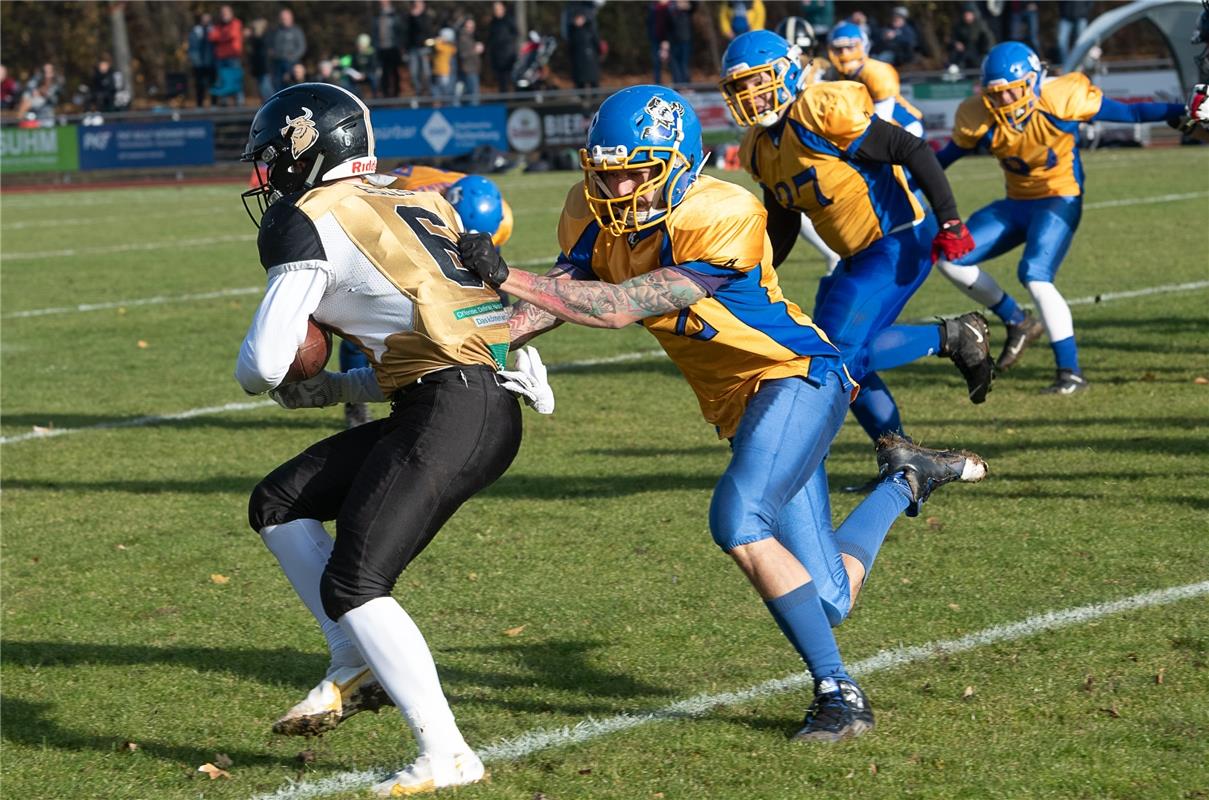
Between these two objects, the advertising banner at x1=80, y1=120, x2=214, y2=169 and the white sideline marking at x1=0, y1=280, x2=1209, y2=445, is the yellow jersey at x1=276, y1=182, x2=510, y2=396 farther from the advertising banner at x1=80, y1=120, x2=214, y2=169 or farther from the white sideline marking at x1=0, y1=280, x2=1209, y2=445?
the advertising banner at x1=80, y1=120, x2=214, y2=169

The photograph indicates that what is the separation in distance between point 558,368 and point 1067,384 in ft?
9.98

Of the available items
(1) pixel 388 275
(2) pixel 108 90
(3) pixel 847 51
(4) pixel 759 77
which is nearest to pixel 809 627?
(1) pixel 388 275

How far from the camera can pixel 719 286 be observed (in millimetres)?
3994

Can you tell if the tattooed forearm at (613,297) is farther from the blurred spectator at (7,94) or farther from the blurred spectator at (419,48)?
the blurred spectator at (7,94)

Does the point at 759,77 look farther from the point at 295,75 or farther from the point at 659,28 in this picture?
the point at 295,75

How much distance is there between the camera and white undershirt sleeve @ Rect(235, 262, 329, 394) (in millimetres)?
3562

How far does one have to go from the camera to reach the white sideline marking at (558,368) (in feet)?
27.3

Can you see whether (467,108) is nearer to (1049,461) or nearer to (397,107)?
(397,107)

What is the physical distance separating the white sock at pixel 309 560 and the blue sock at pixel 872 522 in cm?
139

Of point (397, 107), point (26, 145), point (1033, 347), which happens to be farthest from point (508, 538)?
point (26, 145)

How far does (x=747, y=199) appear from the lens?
4.07 m

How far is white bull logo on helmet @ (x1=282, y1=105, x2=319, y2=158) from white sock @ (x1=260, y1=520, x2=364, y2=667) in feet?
3.02

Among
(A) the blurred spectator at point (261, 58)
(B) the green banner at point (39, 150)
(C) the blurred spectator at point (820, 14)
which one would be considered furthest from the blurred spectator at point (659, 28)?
(B) the green banner at point (39, 150)

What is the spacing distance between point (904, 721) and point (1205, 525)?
7.00ft
